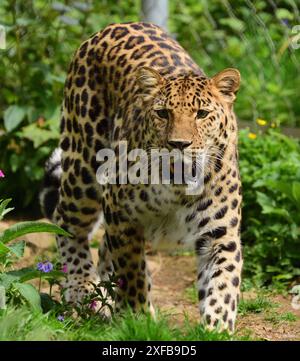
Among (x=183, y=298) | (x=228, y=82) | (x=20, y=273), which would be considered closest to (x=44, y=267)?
(x=20, y=273)

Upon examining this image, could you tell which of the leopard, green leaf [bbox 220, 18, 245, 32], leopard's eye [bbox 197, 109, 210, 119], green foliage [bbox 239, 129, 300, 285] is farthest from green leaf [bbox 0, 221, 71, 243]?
green leaf [bbox 220, 18, 245, 32]

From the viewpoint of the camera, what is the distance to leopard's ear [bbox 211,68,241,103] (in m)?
5.76

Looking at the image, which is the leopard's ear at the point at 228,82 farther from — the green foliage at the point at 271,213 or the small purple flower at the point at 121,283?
the green foliage at the point at 271,213

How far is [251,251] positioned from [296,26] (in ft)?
9.21

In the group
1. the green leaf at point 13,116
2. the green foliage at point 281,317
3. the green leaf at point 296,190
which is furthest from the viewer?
the green leaf at point 13,116

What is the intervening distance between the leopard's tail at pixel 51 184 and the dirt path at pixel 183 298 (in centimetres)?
35

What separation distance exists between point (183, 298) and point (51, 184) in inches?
48.6

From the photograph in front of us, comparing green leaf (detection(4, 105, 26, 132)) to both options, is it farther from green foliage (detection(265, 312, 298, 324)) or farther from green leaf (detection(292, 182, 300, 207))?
green foliage (detection(265, 312, 298, 324))

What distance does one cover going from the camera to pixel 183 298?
725cm

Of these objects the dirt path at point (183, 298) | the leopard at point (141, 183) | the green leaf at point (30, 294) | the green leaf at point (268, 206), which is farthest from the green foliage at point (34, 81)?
the green leaf at point (30, 294)

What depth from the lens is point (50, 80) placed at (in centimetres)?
842

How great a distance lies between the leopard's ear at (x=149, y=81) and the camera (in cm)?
584
